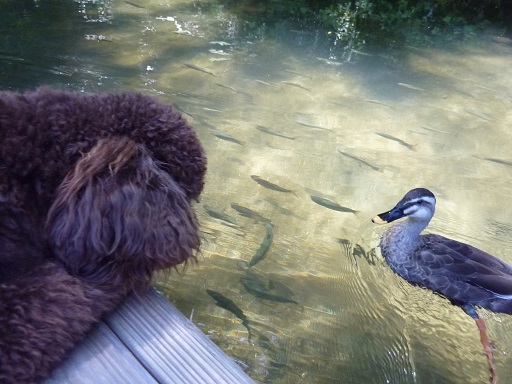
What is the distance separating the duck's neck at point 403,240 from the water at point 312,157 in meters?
0.13

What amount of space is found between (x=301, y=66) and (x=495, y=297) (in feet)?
14.1


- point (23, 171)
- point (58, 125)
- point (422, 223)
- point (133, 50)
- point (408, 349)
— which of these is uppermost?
point (58, 125)

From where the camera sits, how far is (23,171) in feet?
4.61

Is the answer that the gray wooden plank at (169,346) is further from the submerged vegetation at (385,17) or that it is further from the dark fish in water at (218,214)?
the submerged vegetation at (385,17)

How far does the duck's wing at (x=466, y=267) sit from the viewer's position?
12.2 feet

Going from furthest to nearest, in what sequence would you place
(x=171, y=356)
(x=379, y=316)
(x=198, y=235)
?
(x=379, y=316) < (x=198, y=235) < (x=171, y=356)

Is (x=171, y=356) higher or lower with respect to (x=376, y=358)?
higher

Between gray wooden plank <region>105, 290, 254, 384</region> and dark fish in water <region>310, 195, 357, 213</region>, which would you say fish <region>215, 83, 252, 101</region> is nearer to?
dark fish in water <region>310, 195, 357, 213</region>

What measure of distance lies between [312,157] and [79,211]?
3669 millimetres

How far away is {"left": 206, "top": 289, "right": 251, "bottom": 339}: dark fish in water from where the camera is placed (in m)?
3.03

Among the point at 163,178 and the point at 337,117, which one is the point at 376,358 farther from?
the point at 337,117

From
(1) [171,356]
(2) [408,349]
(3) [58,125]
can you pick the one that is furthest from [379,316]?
(3) [58,125]

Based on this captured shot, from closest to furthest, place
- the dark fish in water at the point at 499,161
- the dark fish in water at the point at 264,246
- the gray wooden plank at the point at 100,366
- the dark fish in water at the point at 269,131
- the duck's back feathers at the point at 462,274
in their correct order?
the gray wooden plank at the point at 100,366 < the dark fish in water at the point at 264,246 < the duck's back feathers at the point at 462,274 < the dark fish in water at the point at 269,131 < the dark fish in water at the point at 499,161

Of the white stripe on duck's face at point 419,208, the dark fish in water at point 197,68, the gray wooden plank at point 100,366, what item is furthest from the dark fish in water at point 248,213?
the dark fish in water at point 197,68
